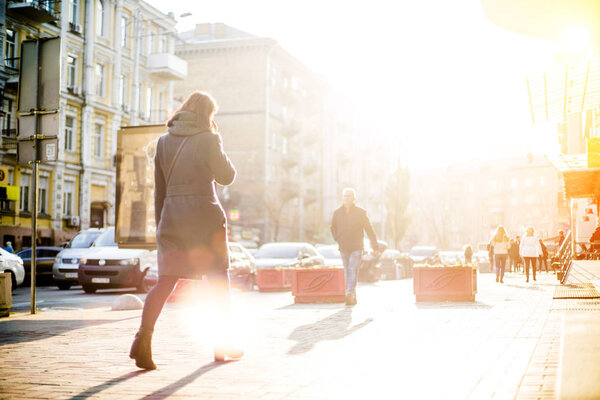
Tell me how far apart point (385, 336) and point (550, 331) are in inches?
68.8

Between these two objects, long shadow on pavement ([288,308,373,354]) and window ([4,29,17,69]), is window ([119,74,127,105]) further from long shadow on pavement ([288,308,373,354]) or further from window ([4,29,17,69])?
long shadow on pavement ([288,308,373,354])

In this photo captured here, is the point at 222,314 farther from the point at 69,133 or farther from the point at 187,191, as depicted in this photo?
the point at 69,133

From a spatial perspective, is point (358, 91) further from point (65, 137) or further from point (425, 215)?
point (65, 137)

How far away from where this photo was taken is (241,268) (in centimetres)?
2097

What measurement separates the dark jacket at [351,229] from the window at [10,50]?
1111 inches

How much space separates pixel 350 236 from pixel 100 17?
115 ft

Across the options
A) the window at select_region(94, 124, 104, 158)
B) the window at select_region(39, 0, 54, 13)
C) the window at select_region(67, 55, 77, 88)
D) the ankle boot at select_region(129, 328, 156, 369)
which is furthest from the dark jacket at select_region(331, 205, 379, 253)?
the window at select_region(94, 124, 104, 158)

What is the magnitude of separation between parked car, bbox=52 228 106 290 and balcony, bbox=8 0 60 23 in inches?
748

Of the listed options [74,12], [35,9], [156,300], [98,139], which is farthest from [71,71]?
[156,300]

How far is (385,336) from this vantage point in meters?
8.00

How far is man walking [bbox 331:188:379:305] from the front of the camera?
13070mm

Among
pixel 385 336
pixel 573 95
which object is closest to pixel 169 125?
pixel 385 336

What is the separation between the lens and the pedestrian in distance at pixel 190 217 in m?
6.06

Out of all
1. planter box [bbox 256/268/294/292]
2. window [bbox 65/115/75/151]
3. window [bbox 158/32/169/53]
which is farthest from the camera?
window [bbox 158/32/169/53]
